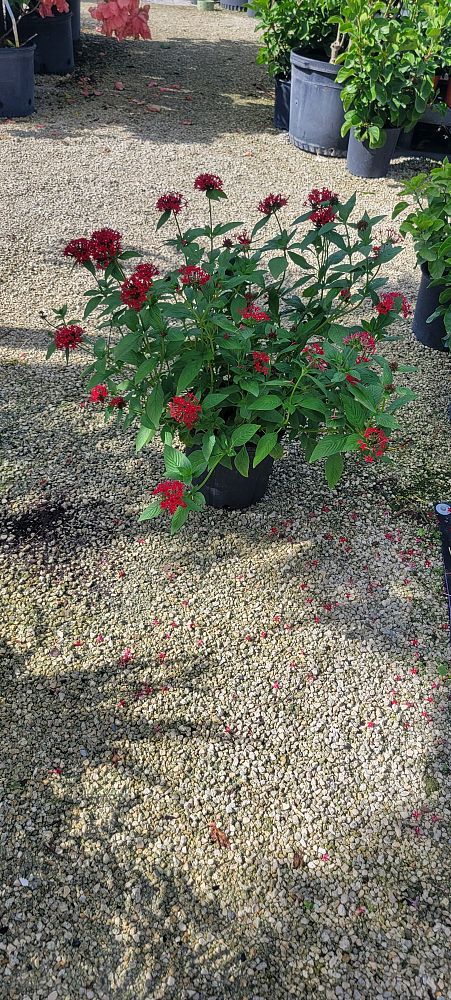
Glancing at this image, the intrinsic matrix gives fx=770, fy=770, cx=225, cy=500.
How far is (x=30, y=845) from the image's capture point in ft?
5.67

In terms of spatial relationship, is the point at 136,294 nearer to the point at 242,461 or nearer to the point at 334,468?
the point at 242,461

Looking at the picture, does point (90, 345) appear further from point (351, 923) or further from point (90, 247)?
point (351, 923)

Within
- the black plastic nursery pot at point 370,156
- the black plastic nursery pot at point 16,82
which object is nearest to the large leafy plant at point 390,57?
the black plastic nursery pot at point 370,156

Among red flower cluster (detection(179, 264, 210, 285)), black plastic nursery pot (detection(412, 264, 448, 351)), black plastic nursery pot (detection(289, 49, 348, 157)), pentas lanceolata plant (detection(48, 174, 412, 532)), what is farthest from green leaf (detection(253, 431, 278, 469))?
black plastic nursery pot (detection(289, 49, 348, 157))

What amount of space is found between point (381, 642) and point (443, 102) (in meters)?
4.29

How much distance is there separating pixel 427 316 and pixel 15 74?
3.80 metres

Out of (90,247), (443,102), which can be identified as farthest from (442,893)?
(443,102)

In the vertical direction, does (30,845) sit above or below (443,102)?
below

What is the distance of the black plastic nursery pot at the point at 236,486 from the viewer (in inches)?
97.0

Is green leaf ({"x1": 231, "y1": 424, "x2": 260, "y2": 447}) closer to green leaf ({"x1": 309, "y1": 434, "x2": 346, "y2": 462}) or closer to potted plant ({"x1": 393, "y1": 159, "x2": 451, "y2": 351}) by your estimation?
green leaf ({"x1": 309, "y1": 434, "x2": 346, "y2": 462})

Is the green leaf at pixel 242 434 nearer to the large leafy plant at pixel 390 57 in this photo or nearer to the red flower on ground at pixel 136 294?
the red flower on ground at pixel 136 294

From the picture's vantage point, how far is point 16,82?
5.53 m

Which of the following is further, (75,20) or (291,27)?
(75,20)

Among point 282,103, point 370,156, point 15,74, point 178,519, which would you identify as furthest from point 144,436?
point 282,103
